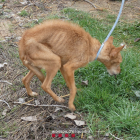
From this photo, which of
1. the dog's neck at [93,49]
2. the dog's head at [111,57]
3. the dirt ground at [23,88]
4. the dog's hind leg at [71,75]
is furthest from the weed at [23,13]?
the dog's hind leg at [71,75]

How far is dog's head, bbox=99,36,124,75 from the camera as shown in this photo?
15.2 feet

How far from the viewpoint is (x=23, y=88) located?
4.89 meters

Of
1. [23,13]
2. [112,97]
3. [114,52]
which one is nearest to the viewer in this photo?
[112,97]

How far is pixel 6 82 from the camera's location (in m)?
4.91

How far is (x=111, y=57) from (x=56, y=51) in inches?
55.1

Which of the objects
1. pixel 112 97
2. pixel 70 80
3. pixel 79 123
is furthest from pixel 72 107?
pixel 112 97

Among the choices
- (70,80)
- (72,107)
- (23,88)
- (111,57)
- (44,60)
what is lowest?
(23,88)

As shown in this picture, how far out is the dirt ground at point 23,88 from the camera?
375 centimetres

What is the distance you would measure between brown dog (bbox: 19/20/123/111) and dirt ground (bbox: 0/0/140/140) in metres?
0.34

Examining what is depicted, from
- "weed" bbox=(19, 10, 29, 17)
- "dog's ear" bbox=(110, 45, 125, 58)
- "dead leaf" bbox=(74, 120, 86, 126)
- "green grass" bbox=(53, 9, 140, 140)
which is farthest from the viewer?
"weed" bbox=(19, 10, 29, 17)

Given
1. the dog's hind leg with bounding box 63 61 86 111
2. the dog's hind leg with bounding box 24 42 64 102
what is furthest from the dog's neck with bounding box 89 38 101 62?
the dog's hind leg with bounding box 24 42 64 102

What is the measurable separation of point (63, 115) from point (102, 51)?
182 centimetres

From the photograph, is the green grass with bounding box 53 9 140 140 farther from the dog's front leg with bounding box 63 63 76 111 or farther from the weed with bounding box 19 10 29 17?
the weed with bounding box 19 10 29 17

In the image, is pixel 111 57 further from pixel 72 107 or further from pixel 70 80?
pixel 72 107
